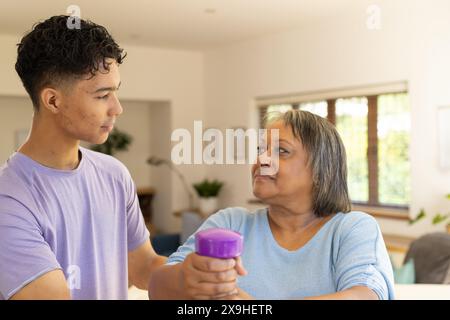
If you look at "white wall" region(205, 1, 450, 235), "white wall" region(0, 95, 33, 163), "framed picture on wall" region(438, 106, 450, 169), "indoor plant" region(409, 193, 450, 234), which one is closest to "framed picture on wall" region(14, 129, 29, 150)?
"white wall" region(0, 95, 33, 163)

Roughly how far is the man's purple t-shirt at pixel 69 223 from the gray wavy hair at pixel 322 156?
11 cm

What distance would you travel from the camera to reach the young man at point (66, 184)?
0.25 m

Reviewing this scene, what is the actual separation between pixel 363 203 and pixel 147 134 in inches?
6.7

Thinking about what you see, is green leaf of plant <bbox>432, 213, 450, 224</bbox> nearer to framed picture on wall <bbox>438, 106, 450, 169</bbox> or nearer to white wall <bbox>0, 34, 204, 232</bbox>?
framed picture on wall <bbox>438, 106, 450, 169</bbox>

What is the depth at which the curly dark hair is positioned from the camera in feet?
0.82

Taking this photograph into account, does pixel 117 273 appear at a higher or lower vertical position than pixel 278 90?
lower

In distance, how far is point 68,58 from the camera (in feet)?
0.81

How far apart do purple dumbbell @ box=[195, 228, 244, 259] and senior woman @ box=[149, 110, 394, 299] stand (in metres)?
0.06

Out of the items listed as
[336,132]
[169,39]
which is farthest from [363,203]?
[169,39]

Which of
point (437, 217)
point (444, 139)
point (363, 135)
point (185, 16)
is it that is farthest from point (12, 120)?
point (437, 217)

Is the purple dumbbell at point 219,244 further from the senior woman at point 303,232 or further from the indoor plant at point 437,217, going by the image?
the indoor plant at point 437,217

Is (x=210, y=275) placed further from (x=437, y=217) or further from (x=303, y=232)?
(x=437, y=217)

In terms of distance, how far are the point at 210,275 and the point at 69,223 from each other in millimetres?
115
